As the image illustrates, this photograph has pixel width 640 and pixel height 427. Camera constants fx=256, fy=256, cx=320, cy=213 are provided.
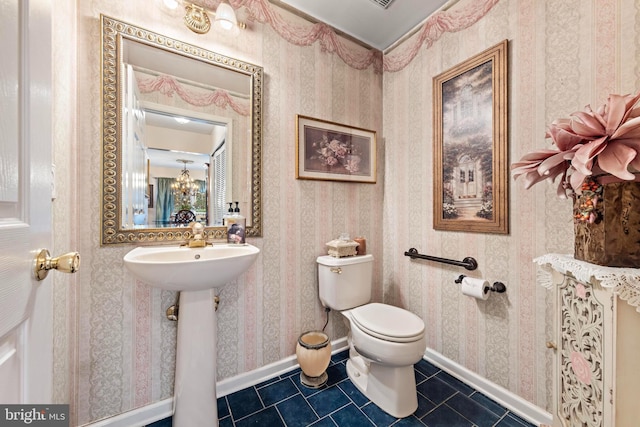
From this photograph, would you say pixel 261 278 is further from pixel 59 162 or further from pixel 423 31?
pixel 423 31

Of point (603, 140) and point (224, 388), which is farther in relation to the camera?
point (224, 388)

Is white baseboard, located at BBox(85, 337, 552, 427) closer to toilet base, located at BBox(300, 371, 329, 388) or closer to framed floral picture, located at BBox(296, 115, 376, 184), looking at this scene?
toilet base, located at BBox(300, 371, 329, 388)

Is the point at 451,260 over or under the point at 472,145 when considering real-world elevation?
under

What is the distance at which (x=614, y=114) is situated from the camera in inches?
28.5

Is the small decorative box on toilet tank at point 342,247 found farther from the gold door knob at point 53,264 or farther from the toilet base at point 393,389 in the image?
the gold door knob at point 53,264

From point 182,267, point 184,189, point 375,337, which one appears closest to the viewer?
point 182,267

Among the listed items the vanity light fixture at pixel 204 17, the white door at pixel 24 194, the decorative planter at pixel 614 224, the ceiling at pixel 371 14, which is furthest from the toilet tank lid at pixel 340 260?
the ceiling at pixel 371 14

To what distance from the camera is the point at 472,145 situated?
61.5 inches

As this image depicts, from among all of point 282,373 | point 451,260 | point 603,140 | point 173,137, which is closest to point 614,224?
point 603,140

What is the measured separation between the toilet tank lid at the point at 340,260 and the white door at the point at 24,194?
130 centimetres

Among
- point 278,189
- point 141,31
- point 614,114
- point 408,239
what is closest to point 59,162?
point 141,31

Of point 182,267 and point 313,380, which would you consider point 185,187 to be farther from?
point 313,380

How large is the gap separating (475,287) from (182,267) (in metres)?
1.51

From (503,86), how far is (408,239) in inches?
43.5
